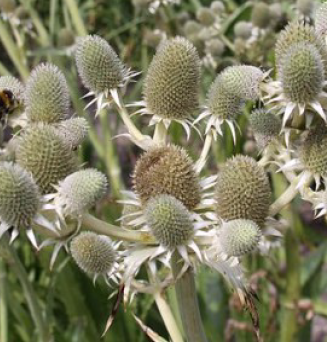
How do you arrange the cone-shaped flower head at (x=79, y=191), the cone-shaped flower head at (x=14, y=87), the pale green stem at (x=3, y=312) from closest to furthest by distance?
the cone-shaped flower head at (x=79, y=191)
the cone-shaped flower head at (x=14, y=87)
the pale green stem at (x=3, y=312)

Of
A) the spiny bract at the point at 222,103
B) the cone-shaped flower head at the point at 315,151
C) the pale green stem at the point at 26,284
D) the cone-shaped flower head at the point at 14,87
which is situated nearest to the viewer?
the cone-shaped flower head at the point at 315,151

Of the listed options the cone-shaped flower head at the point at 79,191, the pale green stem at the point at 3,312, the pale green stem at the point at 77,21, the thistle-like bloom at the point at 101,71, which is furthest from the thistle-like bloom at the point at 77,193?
the pale green stem at the point at 77,21

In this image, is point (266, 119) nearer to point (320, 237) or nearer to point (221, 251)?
point (221, 251)

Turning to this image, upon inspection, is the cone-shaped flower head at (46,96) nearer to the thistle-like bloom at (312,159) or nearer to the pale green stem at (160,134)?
the pale green stem at (160,134)

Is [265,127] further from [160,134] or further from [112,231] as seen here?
[112,231]

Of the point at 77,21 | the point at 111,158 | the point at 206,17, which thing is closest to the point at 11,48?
the point at 77,21

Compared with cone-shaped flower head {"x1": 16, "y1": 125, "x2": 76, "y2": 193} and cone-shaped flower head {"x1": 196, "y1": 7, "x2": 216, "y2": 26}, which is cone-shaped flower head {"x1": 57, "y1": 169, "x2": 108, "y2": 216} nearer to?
cone-shaped flower head {"x1": 16, "y1": 125, "x2": 76, "y2": 193}
